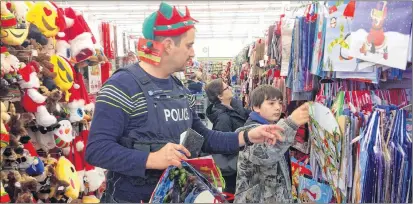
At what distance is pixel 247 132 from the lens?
5.57 feet

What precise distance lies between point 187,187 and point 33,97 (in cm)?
143

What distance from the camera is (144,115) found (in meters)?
1.42

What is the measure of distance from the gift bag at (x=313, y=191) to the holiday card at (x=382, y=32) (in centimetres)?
72

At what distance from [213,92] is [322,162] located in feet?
6.60

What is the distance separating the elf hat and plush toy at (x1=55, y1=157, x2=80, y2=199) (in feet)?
5.21

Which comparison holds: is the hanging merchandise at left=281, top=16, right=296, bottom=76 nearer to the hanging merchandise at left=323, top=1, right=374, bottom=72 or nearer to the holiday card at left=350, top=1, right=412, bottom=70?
the hanging merchandise at left=323, top=1, right=374, bottom=72

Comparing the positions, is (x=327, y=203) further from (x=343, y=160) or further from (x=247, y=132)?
(x=247, y=132)

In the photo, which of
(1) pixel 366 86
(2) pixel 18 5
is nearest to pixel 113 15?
(2) pixel 18 5

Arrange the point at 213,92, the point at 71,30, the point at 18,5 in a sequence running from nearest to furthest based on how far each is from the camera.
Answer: the point at 18,5, the point at 71,30, the point at 213,92

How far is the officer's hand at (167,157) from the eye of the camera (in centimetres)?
125

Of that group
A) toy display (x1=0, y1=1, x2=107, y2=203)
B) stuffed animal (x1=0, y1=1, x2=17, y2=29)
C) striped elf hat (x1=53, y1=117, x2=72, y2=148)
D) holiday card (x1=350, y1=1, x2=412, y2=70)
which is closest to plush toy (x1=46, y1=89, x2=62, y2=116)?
toy display (x1=0, y1=1, x2=107, y2=203)

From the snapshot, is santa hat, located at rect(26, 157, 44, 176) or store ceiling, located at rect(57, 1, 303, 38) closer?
santa hat, located at rect(26, 157, 44, 176)

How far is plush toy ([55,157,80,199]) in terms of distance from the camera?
2.70 metres

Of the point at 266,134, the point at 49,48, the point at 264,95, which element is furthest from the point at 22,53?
the point at 266,134
